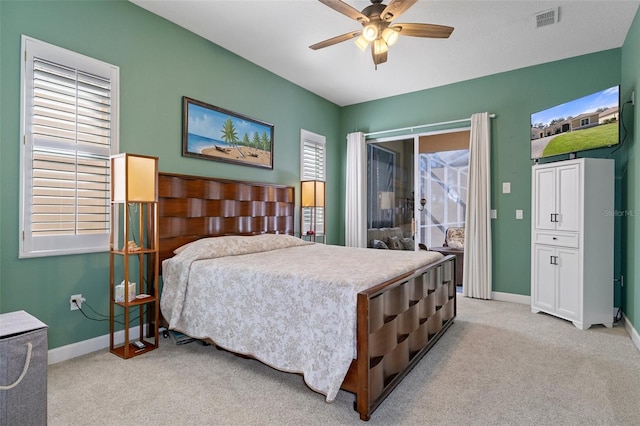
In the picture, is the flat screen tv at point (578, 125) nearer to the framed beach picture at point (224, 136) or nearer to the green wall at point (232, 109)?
the green wall at point (232, 109)

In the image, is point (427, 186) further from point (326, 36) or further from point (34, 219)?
point (34, 219)

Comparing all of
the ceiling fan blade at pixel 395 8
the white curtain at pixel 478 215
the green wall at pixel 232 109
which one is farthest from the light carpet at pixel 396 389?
the ceiling fan blade at pixel 395 8

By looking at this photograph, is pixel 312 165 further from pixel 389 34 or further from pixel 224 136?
pixel 389 34

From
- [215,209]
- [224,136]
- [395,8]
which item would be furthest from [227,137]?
[395,8]

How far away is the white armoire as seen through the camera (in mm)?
3322

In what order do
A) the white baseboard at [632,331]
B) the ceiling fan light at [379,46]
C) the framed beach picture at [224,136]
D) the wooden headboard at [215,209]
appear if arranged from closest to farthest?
1. the ceiling fan light at [379,46]
2. the white baseboard at [632,331]
3. the wooden headboard at [215,209]
4. the framed beach picture at [224,136]

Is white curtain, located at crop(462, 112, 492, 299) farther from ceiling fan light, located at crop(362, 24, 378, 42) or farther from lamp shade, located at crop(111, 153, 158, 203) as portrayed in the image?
lamp shade, located at crop(111, 153, 158, 203)

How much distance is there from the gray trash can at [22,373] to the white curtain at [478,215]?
4.41 m

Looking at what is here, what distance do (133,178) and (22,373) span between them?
1.48 metres

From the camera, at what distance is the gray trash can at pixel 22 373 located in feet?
4.65

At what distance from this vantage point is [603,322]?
3.35 m

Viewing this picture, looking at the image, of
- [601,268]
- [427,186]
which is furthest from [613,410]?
[427,186]

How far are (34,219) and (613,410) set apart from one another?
3.89 m

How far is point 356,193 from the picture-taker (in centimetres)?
557
